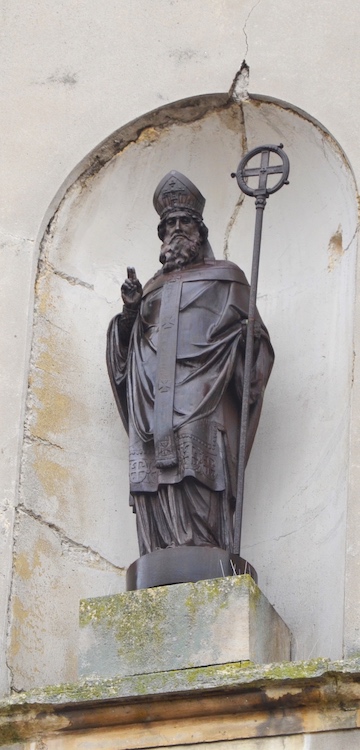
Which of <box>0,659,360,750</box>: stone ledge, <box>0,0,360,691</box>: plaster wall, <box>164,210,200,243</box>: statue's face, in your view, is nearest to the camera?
<box>0,659,360,750</box>: stone ledge

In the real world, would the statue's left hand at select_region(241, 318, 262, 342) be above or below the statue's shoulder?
below

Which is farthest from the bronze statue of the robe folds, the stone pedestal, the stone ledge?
the stone ledge

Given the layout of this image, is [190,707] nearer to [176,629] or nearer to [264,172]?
[176,629]

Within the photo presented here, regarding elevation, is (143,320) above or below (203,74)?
below

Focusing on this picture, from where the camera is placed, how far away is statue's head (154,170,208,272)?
7.10 m

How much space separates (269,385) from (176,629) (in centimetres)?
141

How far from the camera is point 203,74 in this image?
761cm

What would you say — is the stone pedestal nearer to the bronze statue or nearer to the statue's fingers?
the bronze statue

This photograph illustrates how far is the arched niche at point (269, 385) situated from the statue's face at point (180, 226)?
0.57 metres

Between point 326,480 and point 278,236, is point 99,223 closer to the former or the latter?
point 278,236

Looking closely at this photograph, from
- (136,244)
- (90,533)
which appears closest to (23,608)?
(90,533)

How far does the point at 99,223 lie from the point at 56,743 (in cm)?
231

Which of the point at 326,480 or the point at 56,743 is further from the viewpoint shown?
the point at 326,480

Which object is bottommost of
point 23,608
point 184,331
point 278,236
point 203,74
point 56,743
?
point 56,743
